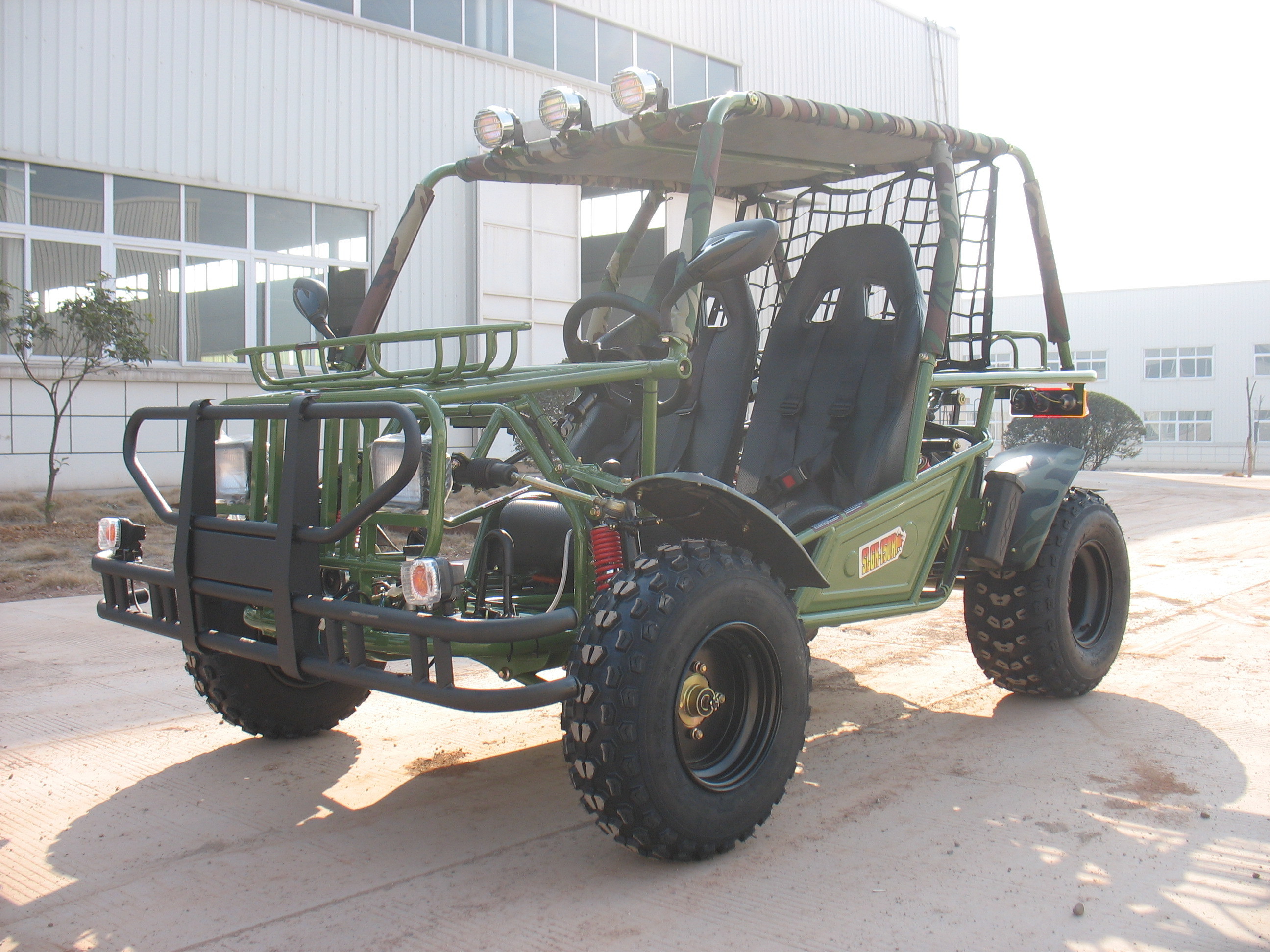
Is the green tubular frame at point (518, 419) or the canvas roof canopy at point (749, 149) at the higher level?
the canvas roof canopy at point (749, 149)

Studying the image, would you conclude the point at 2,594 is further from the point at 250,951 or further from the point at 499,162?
the point at 250,951

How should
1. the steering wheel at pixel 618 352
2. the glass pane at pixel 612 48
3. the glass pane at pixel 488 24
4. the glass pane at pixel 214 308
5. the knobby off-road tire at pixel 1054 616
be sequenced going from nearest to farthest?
the steering wheel at pixel 618 352
the knobby off-road tire at pixel 1054 616
the glass pane at pixel 214 308
the glass pane at pixel 488 24
the glass pane at pixel 612 48

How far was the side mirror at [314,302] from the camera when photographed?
418 centimetres

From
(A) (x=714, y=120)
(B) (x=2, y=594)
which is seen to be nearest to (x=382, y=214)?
(B) (x=2, y=594)

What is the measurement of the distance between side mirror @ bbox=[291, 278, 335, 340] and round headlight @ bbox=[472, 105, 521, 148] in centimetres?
85

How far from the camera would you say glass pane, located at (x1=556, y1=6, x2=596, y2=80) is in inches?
615

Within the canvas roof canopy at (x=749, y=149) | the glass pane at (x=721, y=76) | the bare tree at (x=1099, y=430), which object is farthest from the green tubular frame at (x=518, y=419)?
the bare tree at (x=1099, y=430)

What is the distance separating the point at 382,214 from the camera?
1380 centimetres

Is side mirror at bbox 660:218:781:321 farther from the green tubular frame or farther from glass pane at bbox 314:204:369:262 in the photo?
glass pane at bbox 314:204:369:262

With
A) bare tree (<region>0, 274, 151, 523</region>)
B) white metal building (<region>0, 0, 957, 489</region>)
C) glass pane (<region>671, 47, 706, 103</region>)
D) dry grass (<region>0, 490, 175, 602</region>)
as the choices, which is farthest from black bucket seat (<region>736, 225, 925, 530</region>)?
glass pane (<region>671, 47, 706, 103</region>)

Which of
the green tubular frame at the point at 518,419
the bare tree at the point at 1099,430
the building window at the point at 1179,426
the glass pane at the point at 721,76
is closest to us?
the green tubular frame at the point at 518,419

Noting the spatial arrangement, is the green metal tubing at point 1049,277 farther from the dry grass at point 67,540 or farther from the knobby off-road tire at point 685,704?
the dry grass at point 67,540

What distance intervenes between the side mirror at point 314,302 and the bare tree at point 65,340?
6.74 metres

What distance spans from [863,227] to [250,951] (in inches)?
140
